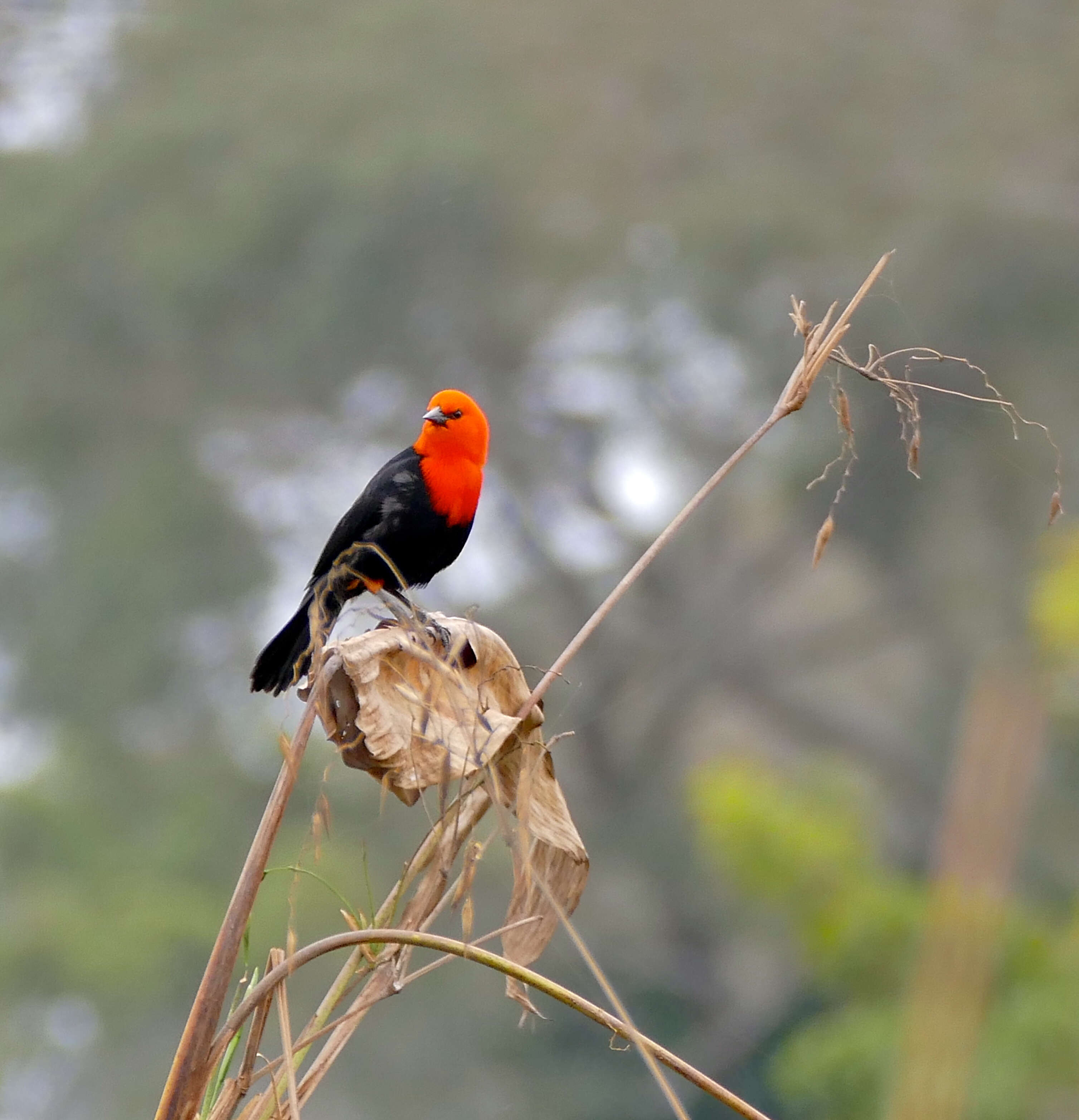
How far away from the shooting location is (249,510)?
1399cm

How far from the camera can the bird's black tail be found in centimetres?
236

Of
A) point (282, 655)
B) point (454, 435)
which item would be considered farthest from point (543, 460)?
point (282, 655)

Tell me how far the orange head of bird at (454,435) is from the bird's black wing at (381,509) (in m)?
0.07

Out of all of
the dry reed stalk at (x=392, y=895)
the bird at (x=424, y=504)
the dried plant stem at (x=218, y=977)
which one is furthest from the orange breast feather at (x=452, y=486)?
the dried plant stem at (x=218, y=977)

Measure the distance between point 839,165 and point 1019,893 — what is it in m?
6.19

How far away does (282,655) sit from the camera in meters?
2.51

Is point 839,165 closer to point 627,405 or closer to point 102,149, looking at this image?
point 627,405

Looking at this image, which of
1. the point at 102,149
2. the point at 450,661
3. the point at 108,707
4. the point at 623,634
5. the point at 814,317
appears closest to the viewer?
the point at 450,661

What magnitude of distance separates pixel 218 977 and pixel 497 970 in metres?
0.20

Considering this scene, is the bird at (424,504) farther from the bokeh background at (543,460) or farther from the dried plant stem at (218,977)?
the bokeh background at (543,460)

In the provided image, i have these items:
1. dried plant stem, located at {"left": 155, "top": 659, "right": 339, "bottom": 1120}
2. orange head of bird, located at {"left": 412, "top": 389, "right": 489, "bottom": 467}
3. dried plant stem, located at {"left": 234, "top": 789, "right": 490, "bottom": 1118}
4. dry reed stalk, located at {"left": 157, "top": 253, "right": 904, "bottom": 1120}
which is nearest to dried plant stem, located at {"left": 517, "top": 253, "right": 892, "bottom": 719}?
dry reed stalk, located at {"left": 157, "top": 253, "right": 904, "bottom": 1120}

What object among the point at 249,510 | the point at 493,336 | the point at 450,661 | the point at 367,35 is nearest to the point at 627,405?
the point at 493,336

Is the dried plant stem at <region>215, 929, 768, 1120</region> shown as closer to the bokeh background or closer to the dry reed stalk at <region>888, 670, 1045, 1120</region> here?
the dry reed stalk at <region>888, 670, 1045, 1120</region>

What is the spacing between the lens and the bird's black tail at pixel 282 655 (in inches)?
93.0
